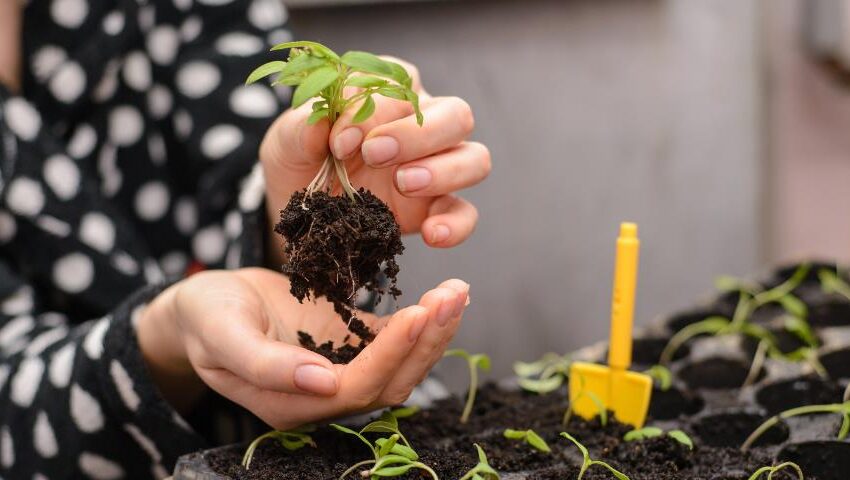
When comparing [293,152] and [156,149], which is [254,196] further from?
[156,149]

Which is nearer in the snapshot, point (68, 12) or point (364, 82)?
point (364, 82)

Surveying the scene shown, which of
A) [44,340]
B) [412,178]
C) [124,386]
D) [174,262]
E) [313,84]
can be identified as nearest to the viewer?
[313,84]

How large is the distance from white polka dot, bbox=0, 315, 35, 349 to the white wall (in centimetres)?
62

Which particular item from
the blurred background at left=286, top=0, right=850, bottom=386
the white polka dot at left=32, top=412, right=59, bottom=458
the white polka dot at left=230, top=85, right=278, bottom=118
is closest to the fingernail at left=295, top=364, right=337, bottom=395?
the white polka dot at left=32, top=412, right=59, bottom=458

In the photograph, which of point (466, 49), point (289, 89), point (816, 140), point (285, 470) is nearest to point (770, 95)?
point (816, 140)

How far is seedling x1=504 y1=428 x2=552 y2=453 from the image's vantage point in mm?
558

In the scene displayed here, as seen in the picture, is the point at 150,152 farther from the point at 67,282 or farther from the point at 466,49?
the point at 466,49

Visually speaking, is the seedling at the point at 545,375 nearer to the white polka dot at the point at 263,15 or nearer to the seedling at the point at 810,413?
the seedling at the point at 810,413

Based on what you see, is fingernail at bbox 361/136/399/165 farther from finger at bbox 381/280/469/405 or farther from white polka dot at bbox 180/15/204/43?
white polka dot at bbox 180/15/204/43

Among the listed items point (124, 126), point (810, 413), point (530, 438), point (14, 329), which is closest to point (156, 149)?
point (124, 126)

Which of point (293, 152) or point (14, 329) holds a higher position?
point (293, 152)

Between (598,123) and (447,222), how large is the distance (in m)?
0.89

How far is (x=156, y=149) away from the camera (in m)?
0.98

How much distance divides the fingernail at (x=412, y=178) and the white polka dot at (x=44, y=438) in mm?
395
